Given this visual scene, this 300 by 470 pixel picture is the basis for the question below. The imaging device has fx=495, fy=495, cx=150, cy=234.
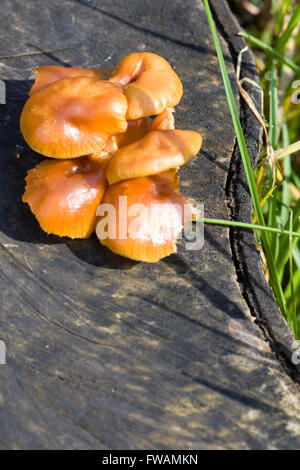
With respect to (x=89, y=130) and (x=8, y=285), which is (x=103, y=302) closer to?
(x=8, y=285)

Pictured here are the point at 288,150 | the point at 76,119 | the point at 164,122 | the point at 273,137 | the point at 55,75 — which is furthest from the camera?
the point at 273,137

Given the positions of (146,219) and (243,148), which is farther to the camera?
(243,148)

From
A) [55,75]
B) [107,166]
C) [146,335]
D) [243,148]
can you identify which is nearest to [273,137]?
[243,148]

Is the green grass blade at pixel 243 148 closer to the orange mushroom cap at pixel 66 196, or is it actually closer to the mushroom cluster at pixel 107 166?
the mushroom cluster at pixel 107 166

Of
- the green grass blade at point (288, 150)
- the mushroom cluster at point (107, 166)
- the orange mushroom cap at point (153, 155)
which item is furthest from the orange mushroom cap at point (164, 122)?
the green grass blade at point (288, 150)

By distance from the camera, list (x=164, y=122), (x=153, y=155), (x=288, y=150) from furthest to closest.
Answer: (x=288, y=150)
(x=164, y=122)
(x=153, y=155)

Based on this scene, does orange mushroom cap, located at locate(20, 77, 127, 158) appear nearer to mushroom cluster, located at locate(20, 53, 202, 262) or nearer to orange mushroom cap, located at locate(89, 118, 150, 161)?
mushroom cluster, located at locate(20, 53, 202, 262)

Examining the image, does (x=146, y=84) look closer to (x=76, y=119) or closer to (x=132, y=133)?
(x=132, y=133)
